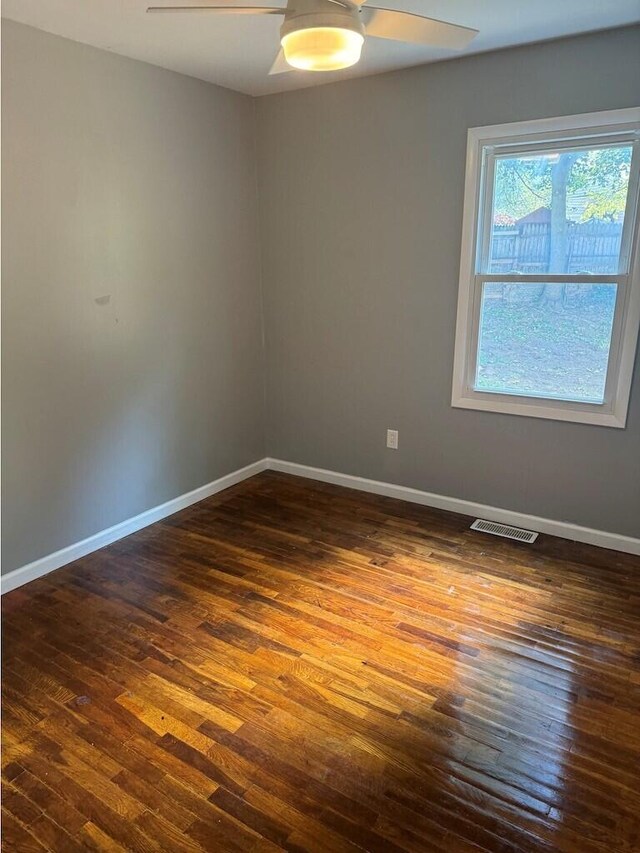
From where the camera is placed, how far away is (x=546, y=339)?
3.06m

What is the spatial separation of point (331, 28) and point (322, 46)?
0.19 ft

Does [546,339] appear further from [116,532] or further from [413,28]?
[116,532]

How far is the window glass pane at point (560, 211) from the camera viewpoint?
276 cm

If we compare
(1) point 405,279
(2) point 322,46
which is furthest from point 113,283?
(2) point 322,46

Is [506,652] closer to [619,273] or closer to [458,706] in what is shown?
[458,706]

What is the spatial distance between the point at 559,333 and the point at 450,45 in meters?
1.53

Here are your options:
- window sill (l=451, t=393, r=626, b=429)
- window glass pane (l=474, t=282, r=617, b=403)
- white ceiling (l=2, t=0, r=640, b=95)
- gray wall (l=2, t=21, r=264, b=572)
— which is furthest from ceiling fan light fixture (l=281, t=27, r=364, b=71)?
window sill (l=451, t=393, r=626, b=429)

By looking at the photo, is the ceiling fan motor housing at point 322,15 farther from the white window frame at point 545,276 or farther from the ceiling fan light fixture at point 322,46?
the white window frame at point 545,276

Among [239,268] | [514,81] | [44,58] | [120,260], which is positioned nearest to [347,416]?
[239,268]

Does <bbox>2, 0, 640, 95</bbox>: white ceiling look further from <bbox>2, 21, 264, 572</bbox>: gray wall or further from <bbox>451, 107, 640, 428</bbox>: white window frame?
<bbox>451, 107, 640, 428</bbox>: white window frame

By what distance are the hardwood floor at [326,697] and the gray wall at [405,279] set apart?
16.9 inches

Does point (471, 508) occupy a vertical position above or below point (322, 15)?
below

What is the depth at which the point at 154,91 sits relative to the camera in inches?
118

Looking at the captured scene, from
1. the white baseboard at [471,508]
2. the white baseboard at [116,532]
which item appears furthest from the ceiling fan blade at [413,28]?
the white baseboard at [116,532]
